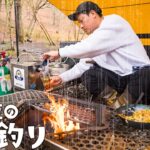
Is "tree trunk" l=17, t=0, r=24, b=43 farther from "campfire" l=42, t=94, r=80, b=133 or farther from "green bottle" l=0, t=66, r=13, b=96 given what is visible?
"campfire" l=42, t=94, r=80, b=133

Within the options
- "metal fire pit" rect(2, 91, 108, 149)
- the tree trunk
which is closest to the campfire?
"metal fire pit" rect(2, 91, 108, 149)

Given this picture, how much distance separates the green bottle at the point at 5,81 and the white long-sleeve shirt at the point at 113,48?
762 mm

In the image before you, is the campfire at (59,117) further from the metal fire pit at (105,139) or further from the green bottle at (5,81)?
the green bottle at (5,81)

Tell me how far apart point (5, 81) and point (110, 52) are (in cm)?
141

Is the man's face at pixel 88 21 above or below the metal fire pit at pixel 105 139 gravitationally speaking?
above

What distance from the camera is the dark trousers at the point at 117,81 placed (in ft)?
9.84

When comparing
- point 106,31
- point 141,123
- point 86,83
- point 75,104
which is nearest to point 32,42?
point 86,83

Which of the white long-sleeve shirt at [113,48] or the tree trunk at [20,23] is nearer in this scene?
the white long-sleeve shirt at [113,48]

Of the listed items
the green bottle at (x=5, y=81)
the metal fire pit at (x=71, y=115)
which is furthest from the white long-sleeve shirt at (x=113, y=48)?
the green bottle at (x=5, y=81)

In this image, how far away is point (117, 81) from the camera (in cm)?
315

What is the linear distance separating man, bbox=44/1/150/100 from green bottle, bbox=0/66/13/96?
28.2 inches

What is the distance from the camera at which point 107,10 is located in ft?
13.4

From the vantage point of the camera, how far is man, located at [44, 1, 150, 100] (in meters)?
2.88

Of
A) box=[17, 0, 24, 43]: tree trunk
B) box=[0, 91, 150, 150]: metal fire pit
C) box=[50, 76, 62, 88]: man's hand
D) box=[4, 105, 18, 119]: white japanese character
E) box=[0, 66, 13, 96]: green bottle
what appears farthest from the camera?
box=[17, 0, 24, 43]: tree trunk
